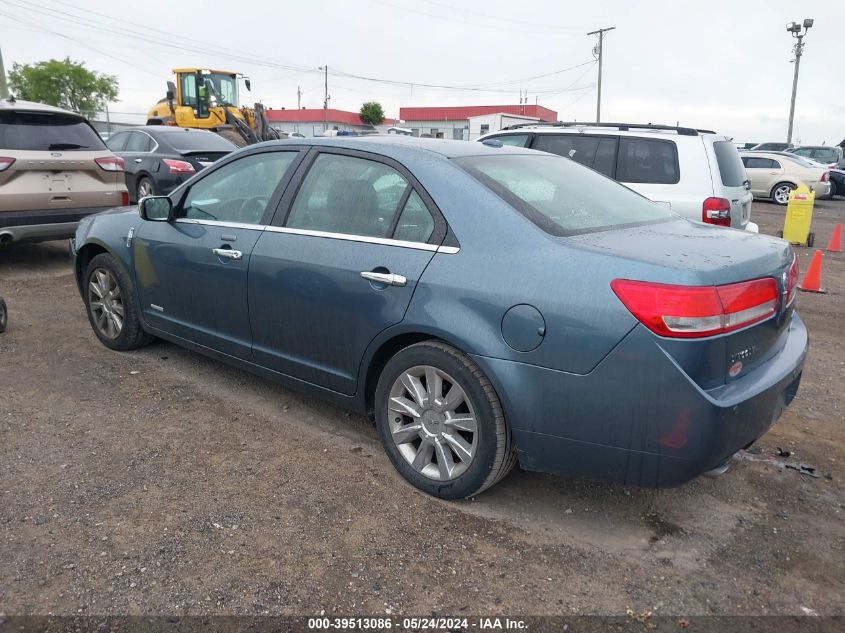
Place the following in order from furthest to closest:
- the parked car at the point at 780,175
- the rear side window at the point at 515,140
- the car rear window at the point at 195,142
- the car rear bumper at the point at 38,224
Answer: the parked car at the point at 780,175 < the car rear window at the point at 195,142 < the rear side window at the point at 515,140 < the car rear bumper at the point at 38,224

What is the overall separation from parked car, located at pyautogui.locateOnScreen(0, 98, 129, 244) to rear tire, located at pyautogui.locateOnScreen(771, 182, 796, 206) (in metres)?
18.5

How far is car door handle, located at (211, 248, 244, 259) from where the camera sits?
3818 millimetres

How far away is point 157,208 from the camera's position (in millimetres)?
4336

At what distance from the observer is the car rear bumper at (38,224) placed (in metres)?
6.90

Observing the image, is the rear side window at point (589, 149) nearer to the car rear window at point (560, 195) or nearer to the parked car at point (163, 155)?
the car rear window at point (560, 195)

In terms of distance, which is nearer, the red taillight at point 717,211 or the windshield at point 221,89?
the red taillight at point 717,211

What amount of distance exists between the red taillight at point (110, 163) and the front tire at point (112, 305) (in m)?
3.05

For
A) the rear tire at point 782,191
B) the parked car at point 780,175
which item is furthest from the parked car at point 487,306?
the parked car at point 780,175

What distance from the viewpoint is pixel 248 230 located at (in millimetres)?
3863

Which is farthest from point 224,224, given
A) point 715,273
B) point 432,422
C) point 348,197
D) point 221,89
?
point 221,89

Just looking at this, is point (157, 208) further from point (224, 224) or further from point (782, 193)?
point (782, 193)

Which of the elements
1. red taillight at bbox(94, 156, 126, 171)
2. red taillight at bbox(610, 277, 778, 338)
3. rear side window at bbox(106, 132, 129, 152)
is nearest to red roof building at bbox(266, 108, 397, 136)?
rear side window at bbox(106, 132, 129, 152)

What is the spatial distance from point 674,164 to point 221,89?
19.1m

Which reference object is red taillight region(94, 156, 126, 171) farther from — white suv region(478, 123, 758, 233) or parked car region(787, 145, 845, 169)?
parked car region(787, 145, 845, 169)
